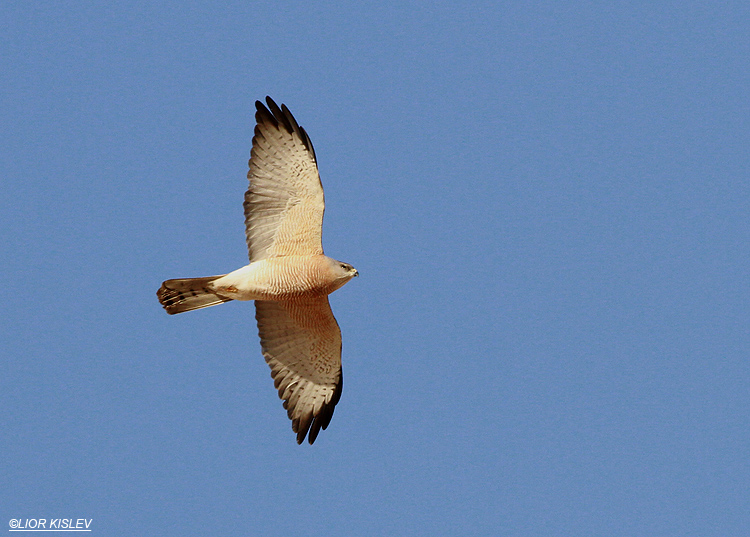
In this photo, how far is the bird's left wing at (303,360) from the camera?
10.5m

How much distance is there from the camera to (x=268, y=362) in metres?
10.6

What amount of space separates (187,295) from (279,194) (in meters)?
1.52

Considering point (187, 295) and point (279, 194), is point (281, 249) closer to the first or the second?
point (279, 194)

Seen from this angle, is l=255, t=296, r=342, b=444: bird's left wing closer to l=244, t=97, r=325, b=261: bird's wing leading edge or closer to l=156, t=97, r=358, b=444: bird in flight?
l=156, t=97, r=358, b=444: bird in flight

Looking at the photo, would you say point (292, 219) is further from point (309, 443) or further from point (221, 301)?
point (309, 443)

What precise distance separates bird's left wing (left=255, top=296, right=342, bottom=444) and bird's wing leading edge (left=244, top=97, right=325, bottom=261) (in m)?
0.74

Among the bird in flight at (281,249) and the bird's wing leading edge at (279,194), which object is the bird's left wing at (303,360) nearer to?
the bird in flight at (281,249)

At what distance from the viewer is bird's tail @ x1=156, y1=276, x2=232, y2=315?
10.2 meters

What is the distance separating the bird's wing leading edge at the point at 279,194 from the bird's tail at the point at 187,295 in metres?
0.60

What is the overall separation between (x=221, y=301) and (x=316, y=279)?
114cm

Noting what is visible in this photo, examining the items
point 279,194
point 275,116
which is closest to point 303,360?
point 279,194

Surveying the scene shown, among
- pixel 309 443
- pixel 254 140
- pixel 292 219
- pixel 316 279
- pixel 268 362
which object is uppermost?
pixel 254 140

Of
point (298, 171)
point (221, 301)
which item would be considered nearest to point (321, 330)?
point (221, 301)

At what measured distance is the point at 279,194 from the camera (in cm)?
1020
